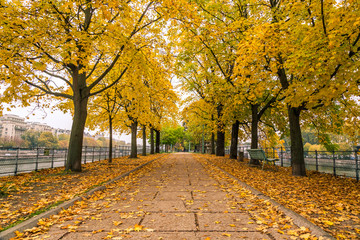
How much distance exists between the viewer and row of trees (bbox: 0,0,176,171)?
7.15 metres

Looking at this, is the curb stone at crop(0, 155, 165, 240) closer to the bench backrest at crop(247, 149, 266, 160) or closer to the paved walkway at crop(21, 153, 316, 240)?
the paved walkway at crop(21, 153, 316, 240)

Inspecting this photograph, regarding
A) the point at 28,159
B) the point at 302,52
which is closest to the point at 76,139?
the point at 28,159

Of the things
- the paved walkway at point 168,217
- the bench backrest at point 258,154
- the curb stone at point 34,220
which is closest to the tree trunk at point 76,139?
the paved walkway at point 168,217

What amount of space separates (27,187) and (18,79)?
14.0ft

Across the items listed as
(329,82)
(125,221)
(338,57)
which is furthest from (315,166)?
(125,221)

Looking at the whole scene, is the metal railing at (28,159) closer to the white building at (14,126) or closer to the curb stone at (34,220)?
the curb stone at (34,220)

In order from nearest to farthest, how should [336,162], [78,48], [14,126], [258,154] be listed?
[78,48] → [336,162] → [258,154] → [14,126]

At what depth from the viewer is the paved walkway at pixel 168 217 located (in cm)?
321

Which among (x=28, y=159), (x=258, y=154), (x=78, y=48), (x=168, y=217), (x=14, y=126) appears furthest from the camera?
(x=14, y=126)

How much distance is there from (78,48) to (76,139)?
13.1 ft

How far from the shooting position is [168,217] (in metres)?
3.94

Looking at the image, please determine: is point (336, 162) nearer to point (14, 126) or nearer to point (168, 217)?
point (168, 217)

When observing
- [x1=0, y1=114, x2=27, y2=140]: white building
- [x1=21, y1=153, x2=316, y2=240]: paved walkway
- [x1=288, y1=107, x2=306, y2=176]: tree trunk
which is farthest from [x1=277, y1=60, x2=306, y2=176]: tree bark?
[x1=0, y1=114, x2=27, y2=140]: white building

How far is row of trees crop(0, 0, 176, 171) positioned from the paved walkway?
456cm
